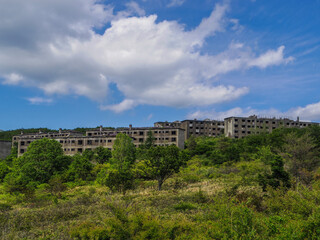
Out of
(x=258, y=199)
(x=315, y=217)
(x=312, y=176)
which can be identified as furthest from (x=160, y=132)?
(x=315, y=217)

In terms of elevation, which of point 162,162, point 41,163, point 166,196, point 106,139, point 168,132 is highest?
point 168,132

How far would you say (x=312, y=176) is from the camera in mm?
26875

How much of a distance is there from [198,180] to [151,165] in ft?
25.4

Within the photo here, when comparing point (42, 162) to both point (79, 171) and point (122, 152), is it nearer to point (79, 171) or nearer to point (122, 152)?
point (79, 171)

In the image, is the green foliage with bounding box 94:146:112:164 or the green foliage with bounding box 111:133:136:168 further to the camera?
the green foliage with bounding box 94:146:112:164

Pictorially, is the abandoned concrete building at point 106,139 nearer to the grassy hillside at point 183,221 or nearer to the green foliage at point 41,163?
the green foliage at point 41,163

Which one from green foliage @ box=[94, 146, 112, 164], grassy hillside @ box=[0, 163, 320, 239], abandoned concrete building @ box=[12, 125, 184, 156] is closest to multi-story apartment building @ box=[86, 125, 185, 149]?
abandoned concrete building @ box=[12, 125, 184, 156]

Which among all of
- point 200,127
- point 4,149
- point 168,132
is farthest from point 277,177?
point 4,149

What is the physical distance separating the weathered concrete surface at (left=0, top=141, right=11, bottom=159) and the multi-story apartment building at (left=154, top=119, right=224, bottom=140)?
50.2 m

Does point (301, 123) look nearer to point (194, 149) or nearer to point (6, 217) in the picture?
point (194, 149)

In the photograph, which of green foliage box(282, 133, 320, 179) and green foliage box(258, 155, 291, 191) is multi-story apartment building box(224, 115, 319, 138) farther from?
green foliage box(258, 155, 291, 191)

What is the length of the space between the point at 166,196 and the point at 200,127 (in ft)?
236

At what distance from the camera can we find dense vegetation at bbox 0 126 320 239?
1014 cm

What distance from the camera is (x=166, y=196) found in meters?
23.8
